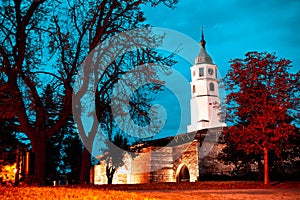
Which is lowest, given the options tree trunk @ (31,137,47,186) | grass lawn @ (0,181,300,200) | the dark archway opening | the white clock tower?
the dark archway opening

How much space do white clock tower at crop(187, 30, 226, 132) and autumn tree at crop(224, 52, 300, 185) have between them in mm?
40776

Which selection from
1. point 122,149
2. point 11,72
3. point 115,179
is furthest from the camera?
point 115,179

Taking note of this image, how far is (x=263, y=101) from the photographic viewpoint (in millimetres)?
17562

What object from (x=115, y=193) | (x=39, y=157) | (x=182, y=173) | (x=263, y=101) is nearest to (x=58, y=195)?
(x=115, y=193)

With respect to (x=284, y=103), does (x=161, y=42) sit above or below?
above

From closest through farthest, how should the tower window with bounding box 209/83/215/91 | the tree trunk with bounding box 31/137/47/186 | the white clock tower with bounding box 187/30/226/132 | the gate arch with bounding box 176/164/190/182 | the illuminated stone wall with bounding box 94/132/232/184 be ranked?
the tree trunk with bounding box 31/137/47/186, the illuminated stone wall with bounding box 94/132/232/184, the gate arch with bounding box 176/164/190/182, the white clock tower with bounding box 187/30/226/132, the tower window with bounding box 209/83/215/91

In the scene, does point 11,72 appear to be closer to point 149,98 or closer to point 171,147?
point 149,98

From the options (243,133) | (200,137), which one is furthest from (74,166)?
(243,133)

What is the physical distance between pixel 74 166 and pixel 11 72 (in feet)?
80.2

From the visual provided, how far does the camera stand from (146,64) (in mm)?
11859

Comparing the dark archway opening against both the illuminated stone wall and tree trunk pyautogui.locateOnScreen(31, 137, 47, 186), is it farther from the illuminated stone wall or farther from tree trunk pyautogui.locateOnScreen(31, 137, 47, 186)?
tree trunk pyautogui.locateOnScreen(31, 137, 47, 186)

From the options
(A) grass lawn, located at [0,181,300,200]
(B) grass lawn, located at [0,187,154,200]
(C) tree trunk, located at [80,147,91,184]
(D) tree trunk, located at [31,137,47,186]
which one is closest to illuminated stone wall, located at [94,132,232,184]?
(C) tree trunk, located at [80,147,91,184]

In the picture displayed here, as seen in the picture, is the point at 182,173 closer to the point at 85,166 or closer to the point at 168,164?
the point at 168,164

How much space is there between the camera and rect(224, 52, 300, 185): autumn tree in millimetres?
16984
